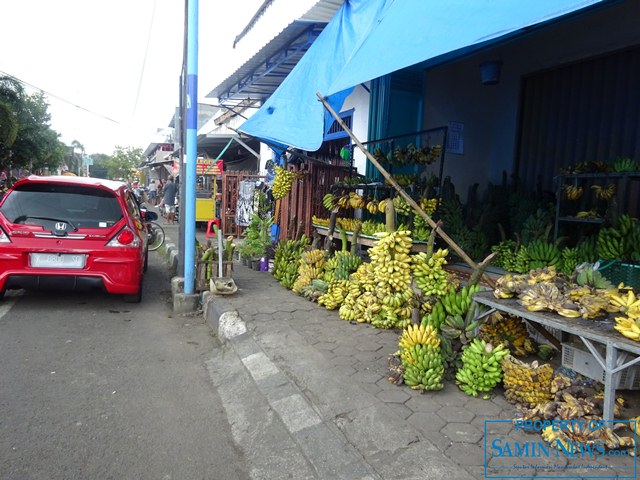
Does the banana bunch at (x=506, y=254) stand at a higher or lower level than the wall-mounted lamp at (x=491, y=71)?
lower

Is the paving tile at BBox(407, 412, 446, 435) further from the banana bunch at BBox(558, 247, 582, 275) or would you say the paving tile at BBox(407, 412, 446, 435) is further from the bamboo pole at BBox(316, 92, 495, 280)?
the banana bunch at BBox(558, 247, 582, 275)

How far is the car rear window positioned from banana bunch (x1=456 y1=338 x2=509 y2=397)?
4.60 meters

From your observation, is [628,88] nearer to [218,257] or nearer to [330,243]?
[330,243]

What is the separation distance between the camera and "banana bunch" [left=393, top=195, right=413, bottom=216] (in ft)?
18.6

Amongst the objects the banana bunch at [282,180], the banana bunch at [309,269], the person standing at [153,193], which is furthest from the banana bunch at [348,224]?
the person standing at [153,193]

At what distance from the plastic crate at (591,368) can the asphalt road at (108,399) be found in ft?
7.73

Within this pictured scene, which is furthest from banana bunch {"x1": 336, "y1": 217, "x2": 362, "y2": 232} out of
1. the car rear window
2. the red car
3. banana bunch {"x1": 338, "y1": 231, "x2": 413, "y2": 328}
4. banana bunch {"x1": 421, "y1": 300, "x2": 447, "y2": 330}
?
the car rear window

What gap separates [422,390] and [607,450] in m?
1.17

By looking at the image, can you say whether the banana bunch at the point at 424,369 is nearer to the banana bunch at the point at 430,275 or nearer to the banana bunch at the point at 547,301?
the banana bunch at the point at 547,301

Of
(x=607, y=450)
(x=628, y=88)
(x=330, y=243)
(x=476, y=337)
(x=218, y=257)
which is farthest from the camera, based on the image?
→ (x=330, y=243)

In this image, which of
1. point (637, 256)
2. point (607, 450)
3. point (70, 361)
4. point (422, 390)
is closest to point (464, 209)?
point (637, 256)

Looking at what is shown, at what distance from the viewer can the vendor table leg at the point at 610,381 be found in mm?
2604

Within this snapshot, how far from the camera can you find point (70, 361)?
4.18 metres

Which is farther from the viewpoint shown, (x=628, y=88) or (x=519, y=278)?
(x=628, y=88)
